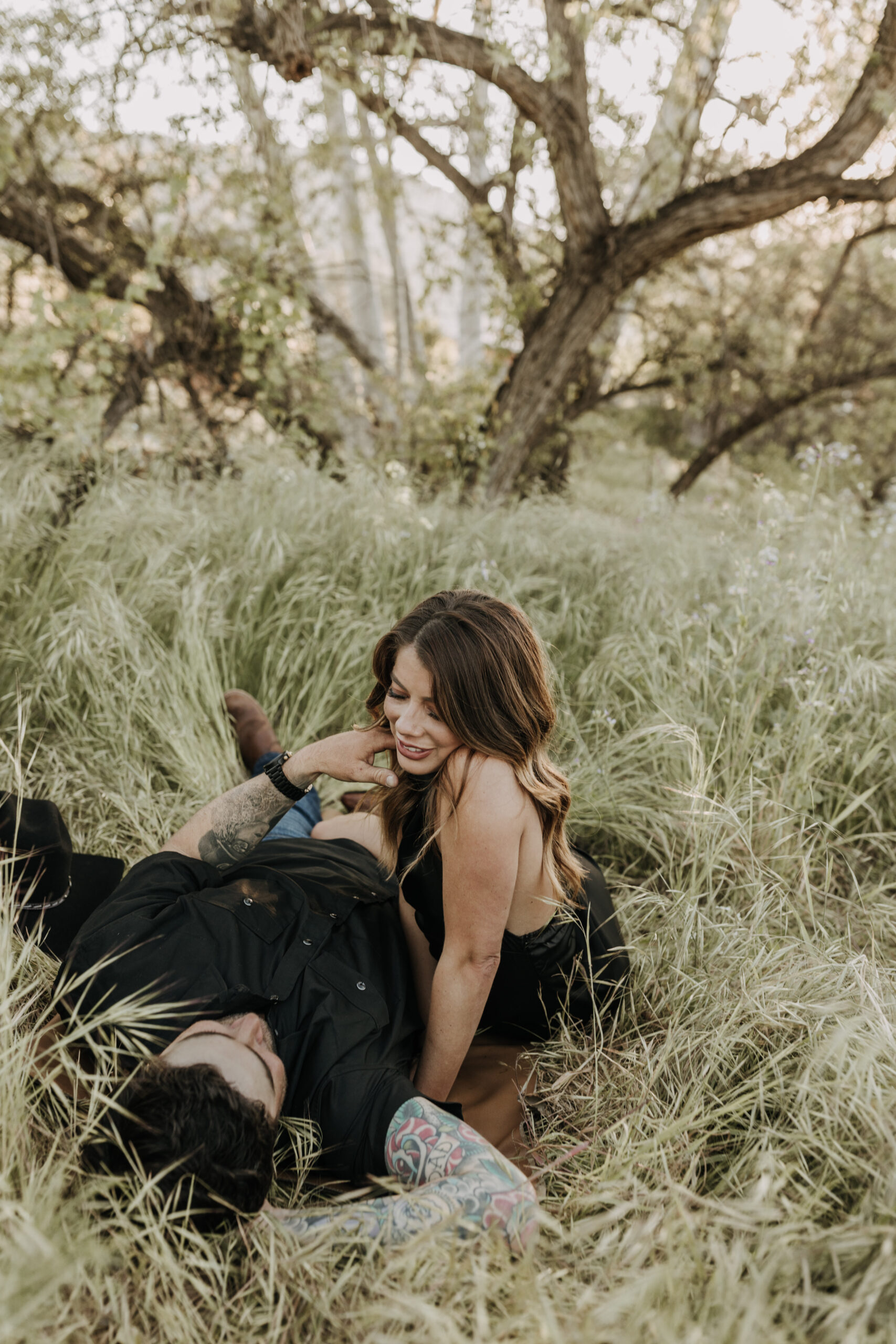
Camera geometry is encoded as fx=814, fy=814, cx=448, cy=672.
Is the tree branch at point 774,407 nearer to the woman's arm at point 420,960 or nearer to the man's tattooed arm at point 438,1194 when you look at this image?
the woman's arm at point 420,960

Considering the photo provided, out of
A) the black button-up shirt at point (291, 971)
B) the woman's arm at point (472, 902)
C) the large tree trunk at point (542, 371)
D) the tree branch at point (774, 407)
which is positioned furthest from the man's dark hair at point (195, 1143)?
the tree branch at point (774, 407)

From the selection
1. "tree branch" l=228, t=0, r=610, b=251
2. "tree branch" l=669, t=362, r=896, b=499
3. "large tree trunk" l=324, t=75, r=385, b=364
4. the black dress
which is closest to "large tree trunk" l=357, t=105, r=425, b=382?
"large tree trunk" l=324, t=75, r=385, b=364

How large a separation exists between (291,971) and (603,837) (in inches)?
55.7

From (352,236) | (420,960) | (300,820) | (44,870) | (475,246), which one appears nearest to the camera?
(44,870)

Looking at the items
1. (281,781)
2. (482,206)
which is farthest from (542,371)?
(281,781)

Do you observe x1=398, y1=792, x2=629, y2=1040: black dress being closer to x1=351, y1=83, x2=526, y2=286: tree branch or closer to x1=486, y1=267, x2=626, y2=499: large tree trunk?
x1=486, y1=267, x2=626, y2=499: large tree trunk

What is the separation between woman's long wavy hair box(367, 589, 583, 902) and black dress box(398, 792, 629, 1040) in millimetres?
134

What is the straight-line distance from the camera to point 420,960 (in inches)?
95.7

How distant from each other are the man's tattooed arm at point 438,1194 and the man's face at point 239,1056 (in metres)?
0.23

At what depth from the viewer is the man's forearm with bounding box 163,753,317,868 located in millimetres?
2420

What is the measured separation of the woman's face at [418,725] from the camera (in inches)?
80.4

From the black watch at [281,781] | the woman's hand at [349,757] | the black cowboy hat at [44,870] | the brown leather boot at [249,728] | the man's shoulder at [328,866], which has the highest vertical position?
the woman's hand at [349,757]

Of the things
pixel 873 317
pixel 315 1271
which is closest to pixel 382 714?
pixel 315 1271

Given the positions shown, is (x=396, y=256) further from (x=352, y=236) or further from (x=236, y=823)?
(x=236, y=823)
